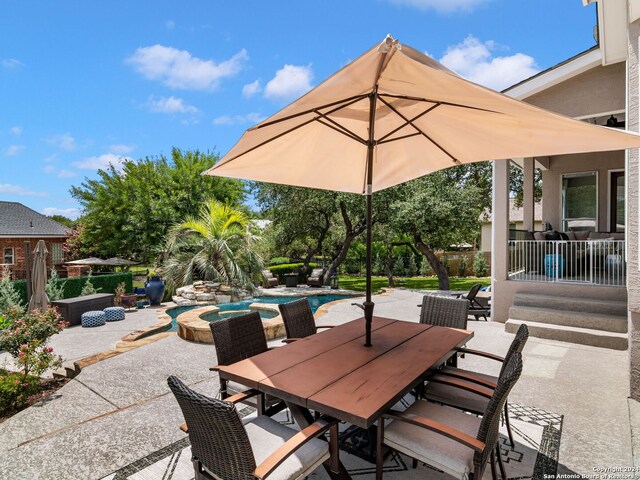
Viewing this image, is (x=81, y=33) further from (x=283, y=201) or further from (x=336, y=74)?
(x=336, y=74)

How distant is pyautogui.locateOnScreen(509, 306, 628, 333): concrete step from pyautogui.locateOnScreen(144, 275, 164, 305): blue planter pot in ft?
34.8

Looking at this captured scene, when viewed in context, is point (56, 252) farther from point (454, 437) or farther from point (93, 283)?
point (454, 437)

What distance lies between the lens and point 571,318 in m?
6.61


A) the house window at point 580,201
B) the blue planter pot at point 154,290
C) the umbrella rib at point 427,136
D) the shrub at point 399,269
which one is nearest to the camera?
the umbrella rib at point 427,136

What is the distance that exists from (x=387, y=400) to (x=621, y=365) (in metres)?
5.02

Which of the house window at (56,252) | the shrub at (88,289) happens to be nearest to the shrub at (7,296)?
the shrub at (88,289)

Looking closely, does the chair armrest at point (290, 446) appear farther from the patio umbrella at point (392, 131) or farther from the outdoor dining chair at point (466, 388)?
the patio umbrella at point (392, 131)

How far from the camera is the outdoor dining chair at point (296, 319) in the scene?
4.12 meters

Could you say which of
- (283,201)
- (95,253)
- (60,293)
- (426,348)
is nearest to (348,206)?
(283,201)

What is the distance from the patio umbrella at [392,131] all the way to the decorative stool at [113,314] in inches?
304

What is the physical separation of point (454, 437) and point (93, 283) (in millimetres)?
13164

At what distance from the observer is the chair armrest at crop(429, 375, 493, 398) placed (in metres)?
2.57

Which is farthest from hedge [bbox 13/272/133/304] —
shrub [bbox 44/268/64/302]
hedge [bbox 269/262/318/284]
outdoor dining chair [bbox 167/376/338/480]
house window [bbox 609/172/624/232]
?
house window [bbox 609/172/624/232]

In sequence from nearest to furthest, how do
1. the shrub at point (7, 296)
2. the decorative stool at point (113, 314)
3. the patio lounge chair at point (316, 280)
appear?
the shrub at point (7, 296), the decorative stool at point (113, 314), the patio lounge chair at point (316, 280)
